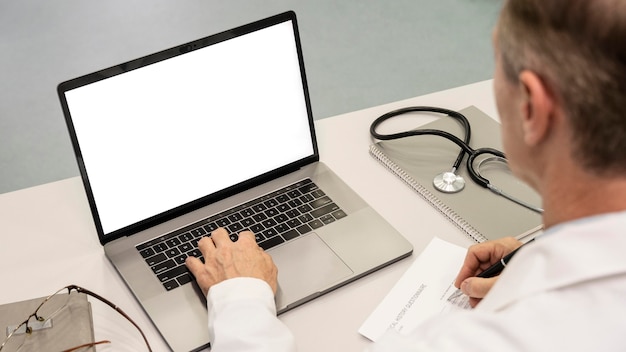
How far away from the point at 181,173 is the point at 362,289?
0.36 m

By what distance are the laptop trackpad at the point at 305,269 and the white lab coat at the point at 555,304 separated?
1.09 feet

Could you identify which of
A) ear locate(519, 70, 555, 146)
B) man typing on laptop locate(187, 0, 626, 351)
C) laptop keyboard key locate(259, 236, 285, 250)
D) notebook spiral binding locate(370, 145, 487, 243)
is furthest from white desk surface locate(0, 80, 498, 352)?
ear locate(519, 70, 555, 146)

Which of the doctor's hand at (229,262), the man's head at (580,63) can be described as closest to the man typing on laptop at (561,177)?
the man's head at (580,63)

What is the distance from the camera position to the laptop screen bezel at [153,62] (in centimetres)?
115

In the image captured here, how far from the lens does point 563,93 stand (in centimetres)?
75

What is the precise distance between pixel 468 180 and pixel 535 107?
0.63 m

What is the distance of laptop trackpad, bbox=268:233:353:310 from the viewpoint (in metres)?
1.18

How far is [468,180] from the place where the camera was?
1.39 metres

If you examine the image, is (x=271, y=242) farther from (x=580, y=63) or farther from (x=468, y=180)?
(x=580, y=63)

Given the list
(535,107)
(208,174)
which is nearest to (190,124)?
(208,174)

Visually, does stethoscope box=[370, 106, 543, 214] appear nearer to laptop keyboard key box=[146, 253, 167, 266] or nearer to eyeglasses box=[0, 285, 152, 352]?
laptop keyboard key box=[146, 253, 167, 266]

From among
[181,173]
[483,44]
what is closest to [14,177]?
[181,173]

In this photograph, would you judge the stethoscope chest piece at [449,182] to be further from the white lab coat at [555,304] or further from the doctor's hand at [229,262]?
the white lab coat at [555,304]

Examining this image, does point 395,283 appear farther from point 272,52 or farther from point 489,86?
point 489,86
